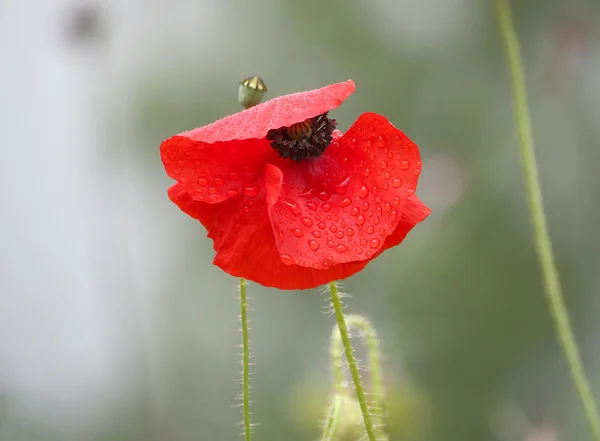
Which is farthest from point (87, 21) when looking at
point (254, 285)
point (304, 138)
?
point (304, 138)

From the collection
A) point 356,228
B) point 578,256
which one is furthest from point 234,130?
point 578,256

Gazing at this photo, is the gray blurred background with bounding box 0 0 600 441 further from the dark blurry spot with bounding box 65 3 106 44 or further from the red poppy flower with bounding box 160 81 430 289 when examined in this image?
the red poppy flower with bounding box 160 81 430 289

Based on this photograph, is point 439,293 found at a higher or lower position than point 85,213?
lower

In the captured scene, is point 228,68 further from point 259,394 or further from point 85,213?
point 259,394

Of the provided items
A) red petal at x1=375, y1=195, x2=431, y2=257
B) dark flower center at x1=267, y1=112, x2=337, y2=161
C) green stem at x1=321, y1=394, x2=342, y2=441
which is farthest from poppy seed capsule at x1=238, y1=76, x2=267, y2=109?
green stem at x1=321, y1=394, x2=342, y2=441

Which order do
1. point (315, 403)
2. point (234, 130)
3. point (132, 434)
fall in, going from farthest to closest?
1. point (132, 434)
2. point (315, 403)
3. point (234, 130)

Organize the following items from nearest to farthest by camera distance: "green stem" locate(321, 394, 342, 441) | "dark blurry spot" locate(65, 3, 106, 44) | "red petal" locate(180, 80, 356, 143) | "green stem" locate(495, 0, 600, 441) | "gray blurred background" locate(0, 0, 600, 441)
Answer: "red petal" locate(180, 80, 356, 143), "green stem" locate(321, 394, 342, 441), "green stem" locate(495, 0, 600, 441), "dark blurry spot" locate(65, 3, 106, 44), "gray blurred background" locate(0, 0, 600, 441)

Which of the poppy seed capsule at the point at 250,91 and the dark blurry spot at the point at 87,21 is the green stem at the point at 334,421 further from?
the dark blurry spot at the point at 87,21

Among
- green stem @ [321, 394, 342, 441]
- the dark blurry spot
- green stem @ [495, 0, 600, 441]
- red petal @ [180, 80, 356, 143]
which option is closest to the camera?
red petal @ [180, 80, 356, 143]

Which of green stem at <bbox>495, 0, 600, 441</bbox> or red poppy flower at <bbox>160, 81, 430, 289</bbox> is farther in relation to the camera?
green stem at <bbox>495, 0, 600, 441</bbox>
